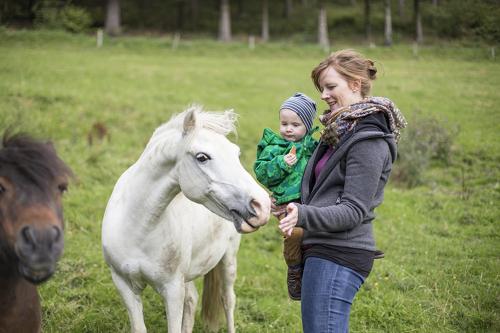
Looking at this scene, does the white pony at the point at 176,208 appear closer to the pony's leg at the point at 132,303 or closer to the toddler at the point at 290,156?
the pony's leg at the point at 132,303

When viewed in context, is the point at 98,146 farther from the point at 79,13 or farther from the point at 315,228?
the point at 79,13

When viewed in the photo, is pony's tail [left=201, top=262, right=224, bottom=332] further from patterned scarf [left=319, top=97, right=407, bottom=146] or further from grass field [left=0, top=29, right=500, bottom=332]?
patterned scarf [left=319, top=97, right=407, bottom=146]

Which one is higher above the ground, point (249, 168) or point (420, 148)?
point (420, 148)

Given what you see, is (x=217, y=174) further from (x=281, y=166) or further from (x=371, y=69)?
→ (x=371, y=69)

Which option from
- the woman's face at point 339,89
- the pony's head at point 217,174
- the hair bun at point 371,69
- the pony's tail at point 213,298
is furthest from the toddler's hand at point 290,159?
the pony's tail at point 213,298

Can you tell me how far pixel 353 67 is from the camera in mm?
2869

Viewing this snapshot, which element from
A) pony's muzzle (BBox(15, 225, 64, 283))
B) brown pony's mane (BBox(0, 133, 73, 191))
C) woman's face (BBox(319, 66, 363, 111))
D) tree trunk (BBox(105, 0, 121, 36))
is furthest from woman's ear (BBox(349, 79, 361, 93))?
tree trunk (BBox(105, 0, 121, 36))

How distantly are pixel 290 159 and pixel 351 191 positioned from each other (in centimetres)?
56

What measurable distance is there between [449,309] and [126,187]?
3.37m

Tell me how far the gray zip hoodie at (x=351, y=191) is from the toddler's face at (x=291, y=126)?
51 cm

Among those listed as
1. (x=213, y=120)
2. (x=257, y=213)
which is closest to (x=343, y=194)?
(x=257, y=213)

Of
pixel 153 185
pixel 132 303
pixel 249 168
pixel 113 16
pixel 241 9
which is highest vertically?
pixel 241 9

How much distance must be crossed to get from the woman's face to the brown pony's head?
5.01 feet

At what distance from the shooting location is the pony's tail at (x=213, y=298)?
15.6 ft
